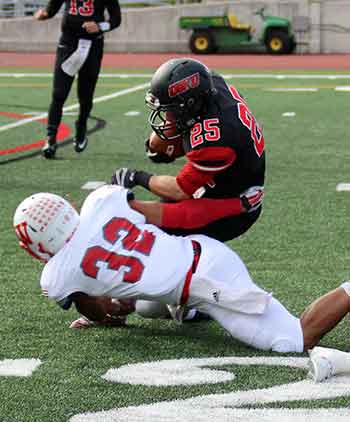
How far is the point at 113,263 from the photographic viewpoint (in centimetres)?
405

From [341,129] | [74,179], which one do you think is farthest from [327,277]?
[341,129]

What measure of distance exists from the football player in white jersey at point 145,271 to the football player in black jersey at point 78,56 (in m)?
4.98

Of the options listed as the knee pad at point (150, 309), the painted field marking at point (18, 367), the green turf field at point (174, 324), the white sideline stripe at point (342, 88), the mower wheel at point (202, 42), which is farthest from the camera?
the mower wheel at point (202, 42)

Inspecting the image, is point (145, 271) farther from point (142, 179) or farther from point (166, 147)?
point (166, 147)

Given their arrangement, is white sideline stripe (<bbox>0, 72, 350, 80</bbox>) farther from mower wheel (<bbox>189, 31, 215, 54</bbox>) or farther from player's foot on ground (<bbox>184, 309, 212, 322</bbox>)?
player's foot on ground (<bbox>184, 309, 212, 322</bbox>)

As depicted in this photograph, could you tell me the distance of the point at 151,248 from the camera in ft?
13.4

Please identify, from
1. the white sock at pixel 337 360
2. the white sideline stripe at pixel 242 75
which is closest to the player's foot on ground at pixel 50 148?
the white sock at pixel 337 360

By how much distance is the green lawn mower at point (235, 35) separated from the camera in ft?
78.8

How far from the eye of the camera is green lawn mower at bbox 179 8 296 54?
24.0 metres

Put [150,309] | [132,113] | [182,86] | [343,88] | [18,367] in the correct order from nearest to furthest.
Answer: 1. [18,367]
2. [182,86]
3. [150,309]
4. [132,113]
5. [343,88]

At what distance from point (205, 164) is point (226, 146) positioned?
0.11 m

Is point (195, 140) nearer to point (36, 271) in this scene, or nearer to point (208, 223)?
point (208, 223)

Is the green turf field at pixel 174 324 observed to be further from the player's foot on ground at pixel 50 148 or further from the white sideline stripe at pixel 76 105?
the white sideline stripe at pixel 76 105

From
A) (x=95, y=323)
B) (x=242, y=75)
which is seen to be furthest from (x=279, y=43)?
(x=95, y=323)
